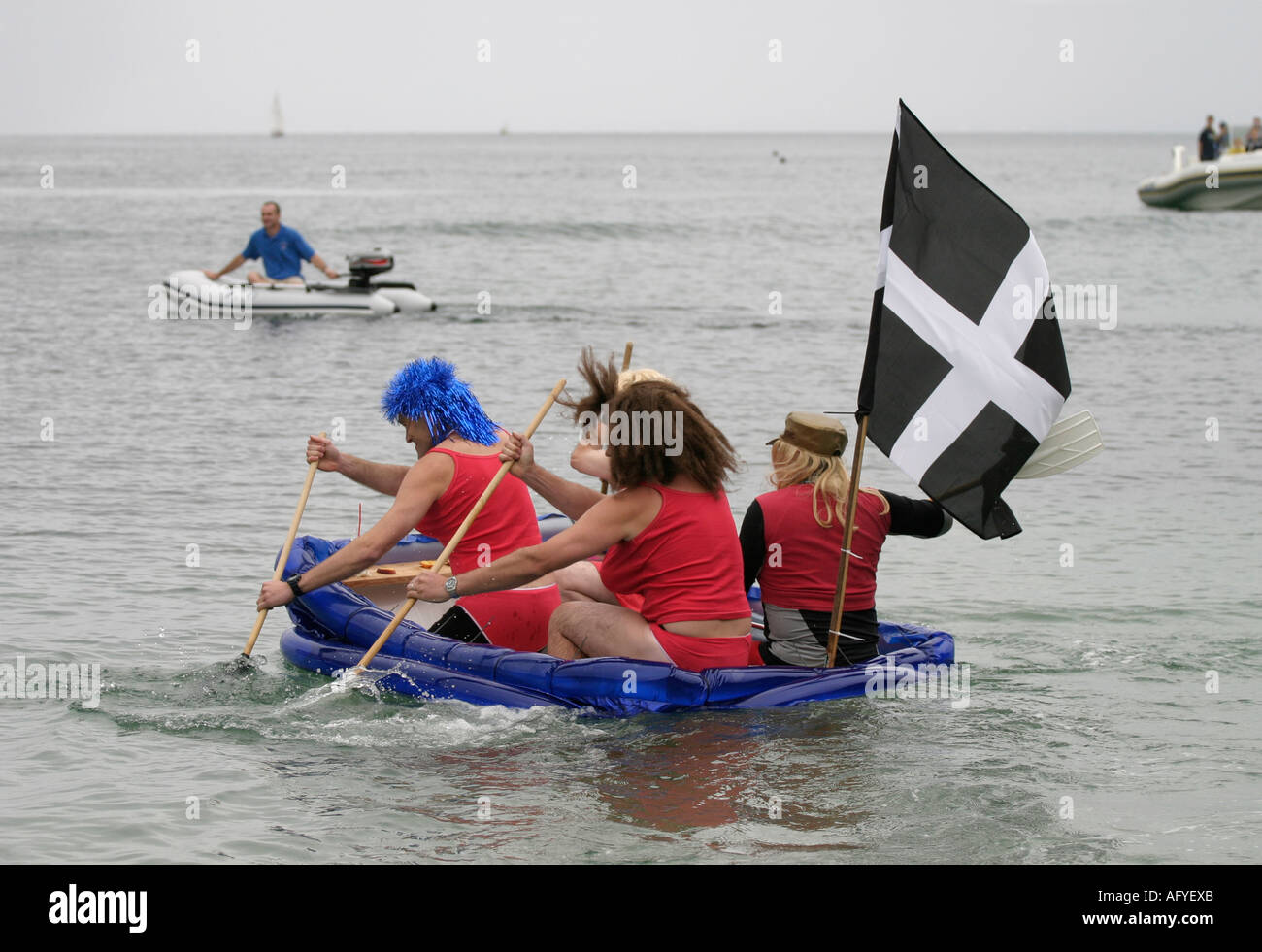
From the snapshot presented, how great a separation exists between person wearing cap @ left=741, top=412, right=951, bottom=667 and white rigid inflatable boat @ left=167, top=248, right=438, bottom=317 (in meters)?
15.2

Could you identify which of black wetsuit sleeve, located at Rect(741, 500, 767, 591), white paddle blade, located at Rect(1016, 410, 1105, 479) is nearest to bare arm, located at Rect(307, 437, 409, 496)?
black wetsuit sleeve, located at Rect(741, 500, 767, 591)

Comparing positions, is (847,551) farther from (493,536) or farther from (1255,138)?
(1255,138)

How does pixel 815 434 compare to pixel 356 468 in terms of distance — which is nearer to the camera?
pixel 815 434

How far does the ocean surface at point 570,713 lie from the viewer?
5.43 meters

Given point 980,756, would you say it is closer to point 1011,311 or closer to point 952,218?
point 1011,311

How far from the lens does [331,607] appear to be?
7.18 m

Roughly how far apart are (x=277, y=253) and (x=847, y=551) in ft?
51.7

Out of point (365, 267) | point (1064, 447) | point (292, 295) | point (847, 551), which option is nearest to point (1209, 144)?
point (365, 267)

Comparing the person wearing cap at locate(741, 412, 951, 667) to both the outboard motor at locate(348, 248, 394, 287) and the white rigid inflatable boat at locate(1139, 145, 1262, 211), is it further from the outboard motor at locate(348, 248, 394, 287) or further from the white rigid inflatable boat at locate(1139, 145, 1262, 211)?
the white rigid inflatable boat at locate(1139, 145, 1262, 211)

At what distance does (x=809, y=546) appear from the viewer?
6457mm

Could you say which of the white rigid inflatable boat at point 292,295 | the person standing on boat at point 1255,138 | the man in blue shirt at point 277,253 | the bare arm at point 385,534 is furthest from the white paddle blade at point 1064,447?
the person standing on boat at point 1255,138

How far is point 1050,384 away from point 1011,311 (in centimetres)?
36

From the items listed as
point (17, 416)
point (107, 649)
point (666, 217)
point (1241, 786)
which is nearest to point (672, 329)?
point (17, 416)

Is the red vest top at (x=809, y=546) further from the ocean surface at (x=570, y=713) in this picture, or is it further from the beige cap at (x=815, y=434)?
the ocean surface at (x=570, y=713)
